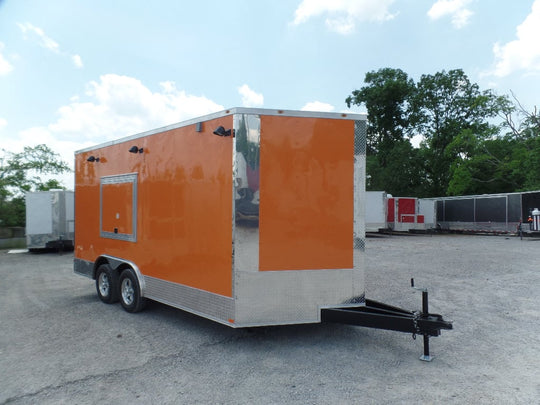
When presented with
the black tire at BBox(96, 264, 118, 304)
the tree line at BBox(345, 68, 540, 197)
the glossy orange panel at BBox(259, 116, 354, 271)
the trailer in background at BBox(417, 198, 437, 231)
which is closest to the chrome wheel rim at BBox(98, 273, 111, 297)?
the black tire at BBox(96, 264, 118, 304)

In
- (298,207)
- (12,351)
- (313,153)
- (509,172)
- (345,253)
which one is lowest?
(12,351)

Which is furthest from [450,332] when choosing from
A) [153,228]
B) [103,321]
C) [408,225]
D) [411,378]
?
[408,225]

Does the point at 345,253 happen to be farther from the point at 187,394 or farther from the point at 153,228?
the point at 153,228

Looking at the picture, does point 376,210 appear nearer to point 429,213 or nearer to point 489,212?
point 429,213

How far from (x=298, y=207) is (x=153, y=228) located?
245 centimetres

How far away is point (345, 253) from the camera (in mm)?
4645

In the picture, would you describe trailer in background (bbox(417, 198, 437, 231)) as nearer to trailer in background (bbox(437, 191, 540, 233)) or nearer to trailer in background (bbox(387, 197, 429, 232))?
trailer in background (bbox(387, 197, 429, 232))

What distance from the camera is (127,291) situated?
6395 mm

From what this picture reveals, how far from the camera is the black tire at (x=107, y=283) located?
667 cm

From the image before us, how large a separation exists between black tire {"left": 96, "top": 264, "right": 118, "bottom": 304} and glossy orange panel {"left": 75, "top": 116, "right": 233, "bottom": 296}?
34 centimetres

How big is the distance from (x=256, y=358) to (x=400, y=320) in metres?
1.68

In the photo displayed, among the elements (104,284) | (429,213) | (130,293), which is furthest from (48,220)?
(429,213)

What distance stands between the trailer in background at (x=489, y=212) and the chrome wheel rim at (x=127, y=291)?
20.9m

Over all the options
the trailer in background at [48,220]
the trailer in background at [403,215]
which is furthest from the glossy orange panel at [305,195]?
the trailer in background at [403,215]
